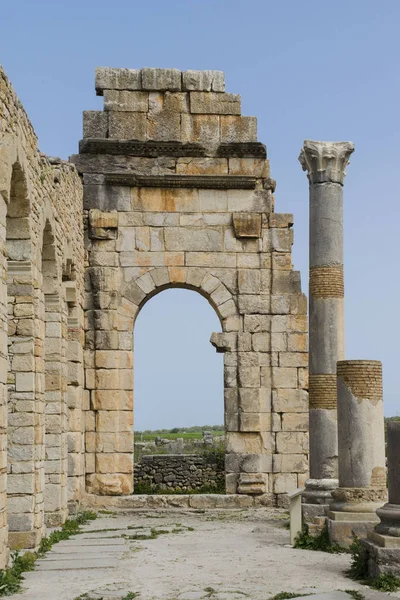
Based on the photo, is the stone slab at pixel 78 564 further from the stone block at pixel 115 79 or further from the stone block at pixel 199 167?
the stone block at pixel 115 79

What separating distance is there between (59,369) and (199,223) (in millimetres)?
4516

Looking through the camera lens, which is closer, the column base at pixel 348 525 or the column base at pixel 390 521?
the column base at pixel 390 521

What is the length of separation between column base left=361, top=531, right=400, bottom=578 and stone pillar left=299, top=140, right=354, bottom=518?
14.3 feet

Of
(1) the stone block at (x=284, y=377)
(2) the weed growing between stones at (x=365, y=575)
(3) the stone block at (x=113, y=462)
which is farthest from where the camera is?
(1) the stone block at (x=284, y=377)

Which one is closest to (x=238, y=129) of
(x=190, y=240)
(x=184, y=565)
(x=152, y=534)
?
(x=190, y=240)

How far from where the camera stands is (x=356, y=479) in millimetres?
10617

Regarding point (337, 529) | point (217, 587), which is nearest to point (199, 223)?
point (337, 529)

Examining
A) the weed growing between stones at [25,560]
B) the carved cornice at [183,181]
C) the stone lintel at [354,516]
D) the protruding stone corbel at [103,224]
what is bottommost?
the weed growing between stones at [25,560]

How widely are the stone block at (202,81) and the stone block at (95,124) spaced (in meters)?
1.51

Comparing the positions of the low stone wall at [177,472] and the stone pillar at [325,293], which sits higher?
the stone pillar at [325,293]

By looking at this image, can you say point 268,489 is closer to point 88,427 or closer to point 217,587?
point 88,427

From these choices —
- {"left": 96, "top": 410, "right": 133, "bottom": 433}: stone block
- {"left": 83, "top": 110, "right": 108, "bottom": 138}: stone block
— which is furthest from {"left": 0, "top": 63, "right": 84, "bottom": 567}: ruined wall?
{"left": 83, "top": 110, "right": 108, "bottom": 138}: stone block

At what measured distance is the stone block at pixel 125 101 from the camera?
16.3 meters

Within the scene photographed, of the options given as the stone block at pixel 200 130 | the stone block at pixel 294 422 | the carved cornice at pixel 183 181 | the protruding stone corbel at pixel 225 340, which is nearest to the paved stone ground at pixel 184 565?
the stone block at pixel 294 422
